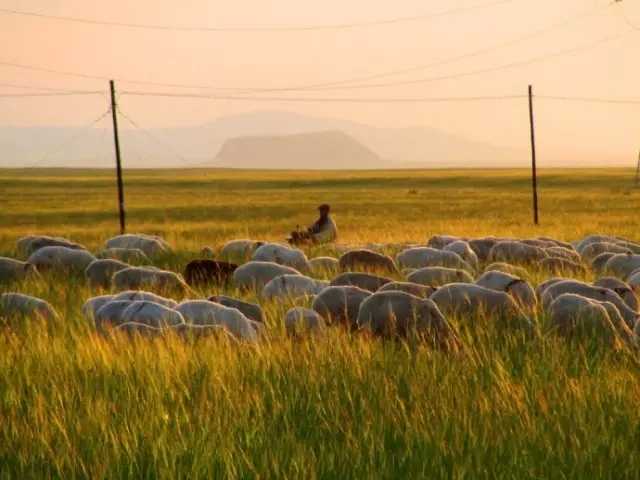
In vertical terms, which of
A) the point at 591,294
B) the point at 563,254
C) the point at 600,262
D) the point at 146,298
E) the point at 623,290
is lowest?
the point at 600,262

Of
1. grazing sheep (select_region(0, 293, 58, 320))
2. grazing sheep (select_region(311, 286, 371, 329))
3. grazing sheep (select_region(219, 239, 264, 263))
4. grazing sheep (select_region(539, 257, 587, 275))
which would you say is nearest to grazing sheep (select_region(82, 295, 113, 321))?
grazing sheep (select_region(0, 293, 58, 320))

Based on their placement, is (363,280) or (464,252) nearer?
(363,280)

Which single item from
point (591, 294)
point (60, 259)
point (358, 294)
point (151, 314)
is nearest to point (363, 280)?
point (358, 294)

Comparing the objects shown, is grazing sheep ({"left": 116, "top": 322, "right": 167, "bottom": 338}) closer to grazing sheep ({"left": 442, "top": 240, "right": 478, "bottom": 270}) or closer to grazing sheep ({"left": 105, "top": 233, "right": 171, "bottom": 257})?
grazing sheep ({"left": 442, "top": 240, "right": 478, "bottom": 270})

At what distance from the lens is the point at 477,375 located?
231 inches

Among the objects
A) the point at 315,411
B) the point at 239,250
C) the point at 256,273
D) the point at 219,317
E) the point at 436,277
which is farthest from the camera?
the point at 239,250

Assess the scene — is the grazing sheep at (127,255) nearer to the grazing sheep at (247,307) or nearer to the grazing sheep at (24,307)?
the grazing sheep at (24,307)

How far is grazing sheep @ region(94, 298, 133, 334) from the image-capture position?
8227mm

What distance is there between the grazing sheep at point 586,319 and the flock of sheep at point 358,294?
0.04 ft

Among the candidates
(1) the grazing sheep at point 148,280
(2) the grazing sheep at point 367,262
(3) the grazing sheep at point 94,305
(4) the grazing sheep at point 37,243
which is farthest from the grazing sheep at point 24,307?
(4) the grazing sheep at point 37,243

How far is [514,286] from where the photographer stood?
963 centimetres

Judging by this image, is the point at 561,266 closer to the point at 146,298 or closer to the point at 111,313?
the point at 146,298

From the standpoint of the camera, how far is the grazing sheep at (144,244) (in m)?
18.1

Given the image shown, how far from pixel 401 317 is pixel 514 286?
2.65 m
